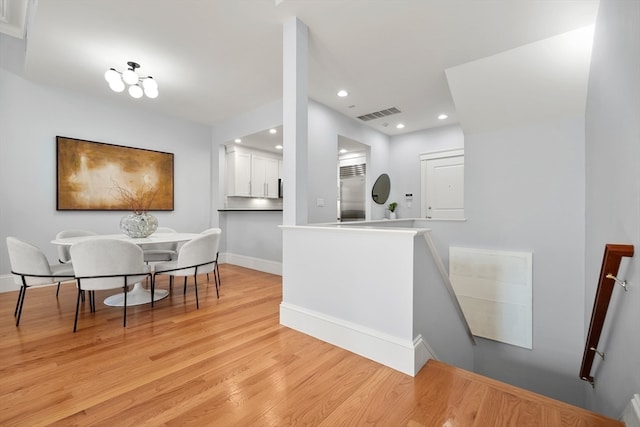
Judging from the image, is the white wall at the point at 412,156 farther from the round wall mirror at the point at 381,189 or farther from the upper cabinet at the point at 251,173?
the upper cabinet at the point at 251,173

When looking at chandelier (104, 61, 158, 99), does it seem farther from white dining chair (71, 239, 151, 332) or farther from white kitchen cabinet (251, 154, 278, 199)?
white kitchen cabinet (251, 154, 278, 199)

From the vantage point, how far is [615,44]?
1.70 meters

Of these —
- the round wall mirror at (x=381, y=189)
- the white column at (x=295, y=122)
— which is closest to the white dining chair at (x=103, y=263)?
the white column at (x=295, y=122)

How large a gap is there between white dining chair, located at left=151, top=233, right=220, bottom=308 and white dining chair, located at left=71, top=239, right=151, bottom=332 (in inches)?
14.7

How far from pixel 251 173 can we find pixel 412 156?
3.53 meters

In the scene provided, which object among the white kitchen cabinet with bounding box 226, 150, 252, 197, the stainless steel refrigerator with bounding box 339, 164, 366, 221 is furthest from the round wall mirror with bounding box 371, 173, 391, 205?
the white kitchen cabinet with bounding box 226, 150, 252, 197

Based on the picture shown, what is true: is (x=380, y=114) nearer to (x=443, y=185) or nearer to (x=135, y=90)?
(x=443, y=185)

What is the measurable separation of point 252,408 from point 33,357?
1.70 meters

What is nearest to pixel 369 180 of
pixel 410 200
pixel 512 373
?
pixel 410 200

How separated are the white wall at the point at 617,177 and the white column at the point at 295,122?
6.86 ft

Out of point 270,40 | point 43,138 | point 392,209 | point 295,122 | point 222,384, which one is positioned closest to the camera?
point 222,384

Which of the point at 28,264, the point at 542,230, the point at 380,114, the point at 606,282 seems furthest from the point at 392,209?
the point at 28,264

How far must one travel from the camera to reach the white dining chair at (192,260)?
2.75 metres

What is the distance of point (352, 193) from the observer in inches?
238
